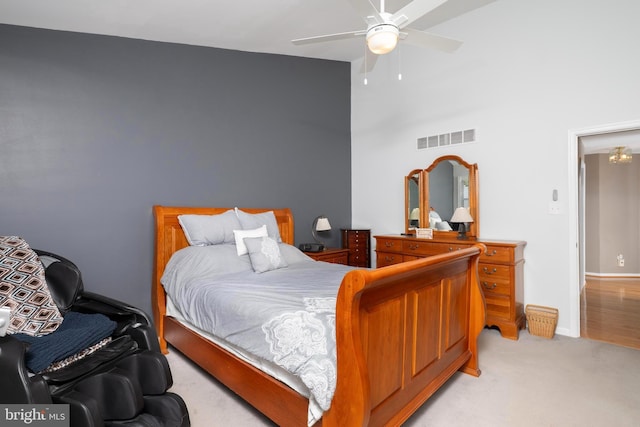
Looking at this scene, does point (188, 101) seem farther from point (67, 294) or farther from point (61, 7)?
point (67, 294)

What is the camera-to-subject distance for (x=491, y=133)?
12.2 feet

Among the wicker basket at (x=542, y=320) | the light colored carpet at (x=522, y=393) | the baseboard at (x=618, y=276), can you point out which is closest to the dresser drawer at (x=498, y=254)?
the wicker basket at (x=542, y=320)

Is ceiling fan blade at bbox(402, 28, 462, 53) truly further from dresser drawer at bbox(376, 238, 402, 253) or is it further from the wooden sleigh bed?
dresser drawer at bbox(376, 238, 402, 253)

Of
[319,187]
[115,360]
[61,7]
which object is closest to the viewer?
[115,360]

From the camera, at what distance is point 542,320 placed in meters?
3.23

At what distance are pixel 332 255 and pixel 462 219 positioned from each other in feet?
5.17

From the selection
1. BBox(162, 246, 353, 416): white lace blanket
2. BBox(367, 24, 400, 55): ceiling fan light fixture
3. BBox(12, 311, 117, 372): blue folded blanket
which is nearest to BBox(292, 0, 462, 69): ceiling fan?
BBox(367, 24, 400, 55): ceiling fan light fixture

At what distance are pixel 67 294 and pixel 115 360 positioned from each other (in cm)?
80

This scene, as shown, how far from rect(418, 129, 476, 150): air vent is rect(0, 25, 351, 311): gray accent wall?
1.58m

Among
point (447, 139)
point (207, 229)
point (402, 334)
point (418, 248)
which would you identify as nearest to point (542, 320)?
point (418, 248)

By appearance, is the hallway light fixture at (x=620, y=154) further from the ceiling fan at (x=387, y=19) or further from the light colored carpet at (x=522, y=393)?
the ceiling fan at (x=387, y=19)

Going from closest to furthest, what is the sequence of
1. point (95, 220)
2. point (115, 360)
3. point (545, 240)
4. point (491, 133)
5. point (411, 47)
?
point (115, 360)
point (95, 220)
point (545, 240)
point (491, 133)
point (411, 47)

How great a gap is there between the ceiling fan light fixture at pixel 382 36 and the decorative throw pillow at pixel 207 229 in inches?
81.5

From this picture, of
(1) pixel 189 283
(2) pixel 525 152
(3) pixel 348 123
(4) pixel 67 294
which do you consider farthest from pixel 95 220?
(2) pixel 525 152
